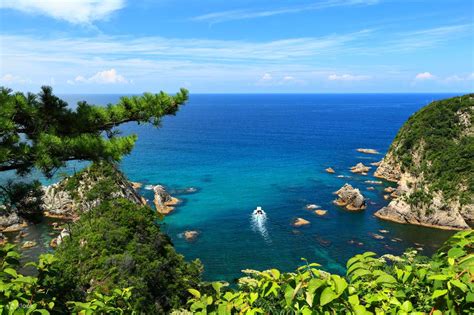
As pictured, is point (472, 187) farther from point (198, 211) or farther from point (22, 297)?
point (22, 297)

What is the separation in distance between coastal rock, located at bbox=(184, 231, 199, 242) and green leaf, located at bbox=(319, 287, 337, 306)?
4480cm

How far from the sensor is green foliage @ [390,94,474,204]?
52.5m

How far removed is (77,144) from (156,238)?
23.9 m

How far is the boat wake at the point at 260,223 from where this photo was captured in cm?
4641

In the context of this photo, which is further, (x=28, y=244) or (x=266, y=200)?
(x=266, y=200)

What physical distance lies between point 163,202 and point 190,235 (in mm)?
12850

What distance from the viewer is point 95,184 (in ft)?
145

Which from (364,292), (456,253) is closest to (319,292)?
(456,253)

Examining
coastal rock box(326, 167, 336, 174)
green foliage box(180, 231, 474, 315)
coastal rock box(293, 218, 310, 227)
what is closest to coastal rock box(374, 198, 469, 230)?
coastal rock box(293, 218, 310, 227)

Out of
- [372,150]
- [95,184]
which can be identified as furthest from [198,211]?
[372,150]

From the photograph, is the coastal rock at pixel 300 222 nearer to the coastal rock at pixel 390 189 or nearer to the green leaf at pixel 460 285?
the coastal rock at pixel 390 189

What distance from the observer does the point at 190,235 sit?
46.7 meters

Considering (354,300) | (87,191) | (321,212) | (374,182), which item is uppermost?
(354,300)

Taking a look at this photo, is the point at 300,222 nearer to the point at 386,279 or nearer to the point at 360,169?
the point at 360,169
